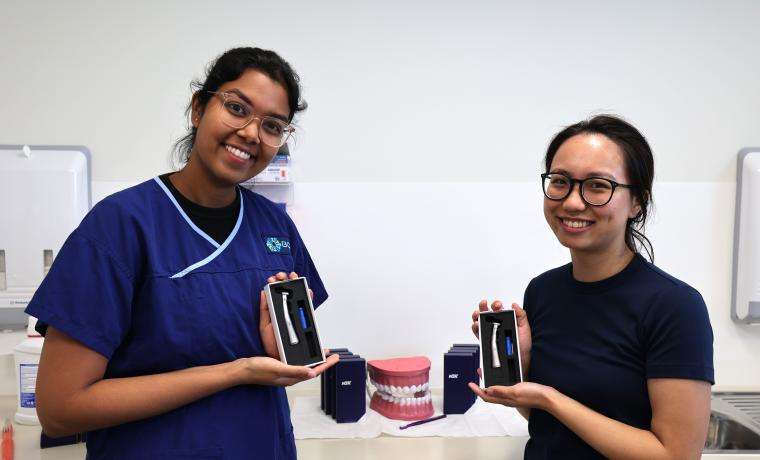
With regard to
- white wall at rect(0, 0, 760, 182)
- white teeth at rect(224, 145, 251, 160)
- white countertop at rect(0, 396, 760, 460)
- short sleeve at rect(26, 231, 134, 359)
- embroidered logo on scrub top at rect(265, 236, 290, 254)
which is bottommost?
white countertop at rect(0, 396, 760, 460)

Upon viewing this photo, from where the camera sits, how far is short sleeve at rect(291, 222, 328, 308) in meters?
1.28

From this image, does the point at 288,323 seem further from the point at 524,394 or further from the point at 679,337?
the point at 679,337

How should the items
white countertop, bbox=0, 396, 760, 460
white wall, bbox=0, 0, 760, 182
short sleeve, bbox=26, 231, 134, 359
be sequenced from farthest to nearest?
white wall, bbox=0, 0, 760, 182 < white countertop, bbox=0, 396, 760, 460 < short sleeve, bbox=26, 231, 134, 359

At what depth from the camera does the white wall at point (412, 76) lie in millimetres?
1937

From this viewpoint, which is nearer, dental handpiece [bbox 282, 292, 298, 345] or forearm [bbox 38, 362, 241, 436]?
forearm [bbox 38, 362, 241, 436]

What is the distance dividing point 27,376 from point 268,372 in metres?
1.15

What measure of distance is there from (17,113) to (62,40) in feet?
1.10

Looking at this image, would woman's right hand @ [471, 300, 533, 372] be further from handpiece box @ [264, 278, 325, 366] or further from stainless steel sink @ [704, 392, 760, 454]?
stainless steel sink @ [704, 392, 760, 454]

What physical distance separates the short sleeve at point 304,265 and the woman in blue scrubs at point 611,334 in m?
0.53

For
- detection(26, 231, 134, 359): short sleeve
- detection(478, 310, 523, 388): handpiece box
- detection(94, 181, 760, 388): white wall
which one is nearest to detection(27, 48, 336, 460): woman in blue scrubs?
detection(26, 231, 134, 359): short sleeve

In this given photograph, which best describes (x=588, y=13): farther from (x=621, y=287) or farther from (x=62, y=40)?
(x=62, y=40)

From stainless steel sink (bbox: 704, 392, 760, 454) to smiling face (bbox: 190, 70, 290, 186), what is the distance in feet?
5.70

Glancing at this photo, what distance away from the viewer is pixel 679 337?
90 cm

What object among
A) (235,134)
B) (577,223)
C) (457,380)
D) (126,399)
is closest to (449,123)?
(457,380)
